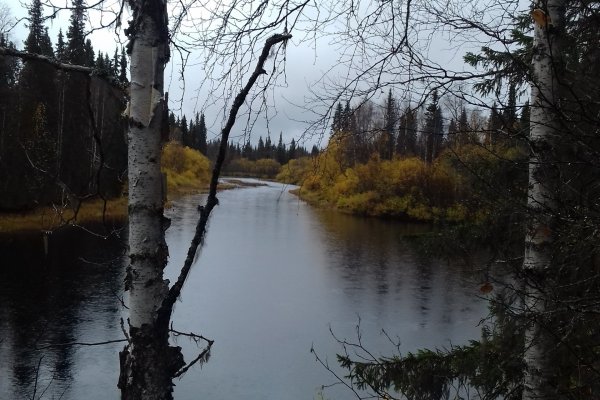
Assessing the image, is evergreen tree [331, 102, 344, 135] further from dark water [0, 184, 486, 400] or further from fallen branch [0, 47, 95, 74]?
dark water [0, 184, 486, 400]

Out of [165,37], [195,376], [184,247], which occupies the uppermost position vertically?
[165,37]

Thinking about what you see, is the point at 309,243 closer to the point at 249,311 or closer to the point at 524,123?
the point at 249,311

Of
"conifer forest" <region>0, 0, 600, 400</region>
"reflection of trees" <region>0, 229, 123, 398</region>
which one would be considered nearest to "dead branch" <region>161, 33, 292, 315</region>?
"conifer forest" <region>0, 0, 600, 400</region>

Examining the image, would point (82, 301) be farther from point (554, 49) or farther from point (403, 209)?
point (403, 209)

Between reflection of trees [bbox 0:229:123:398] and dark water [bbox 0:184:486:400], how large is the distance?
0.11 ft

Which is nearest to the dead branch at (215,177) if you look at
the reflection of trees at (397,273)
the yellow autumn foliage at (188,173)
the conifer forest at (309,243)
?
the conifer forest at (309,243)

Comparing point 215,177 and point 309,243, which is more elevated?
point 215,177

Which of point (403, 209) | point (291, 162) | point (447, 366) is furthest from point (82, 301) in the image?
point (403, 209)

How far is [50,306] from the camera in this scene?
11.4 meters

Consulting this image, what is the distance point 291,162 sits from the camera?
220 cm

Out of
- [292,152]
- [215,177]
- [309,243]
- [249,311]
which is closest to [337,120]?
[292,152]

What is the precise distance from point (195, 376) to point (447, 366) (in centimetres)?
512

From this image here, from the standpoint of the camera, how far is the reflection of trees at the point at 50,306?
28.9 feet

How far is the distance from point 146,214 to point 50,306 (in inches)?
439
